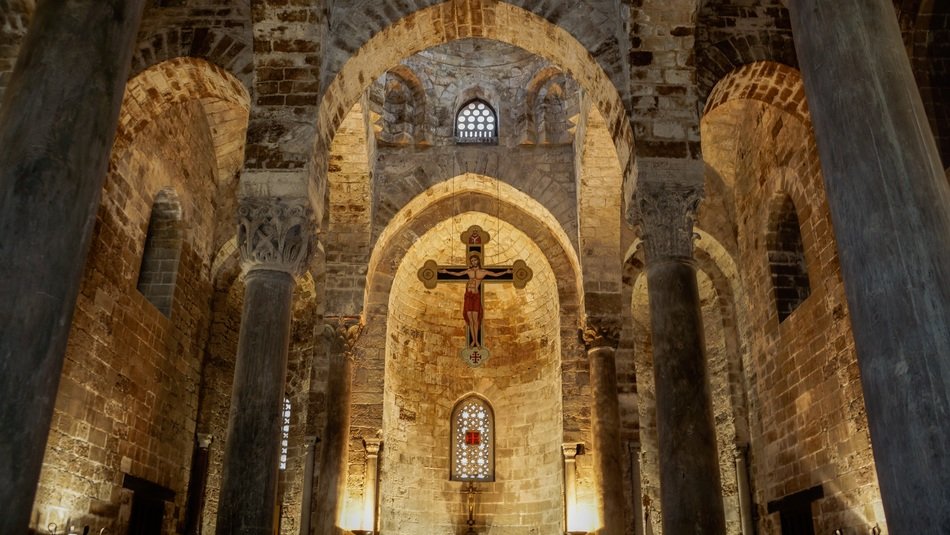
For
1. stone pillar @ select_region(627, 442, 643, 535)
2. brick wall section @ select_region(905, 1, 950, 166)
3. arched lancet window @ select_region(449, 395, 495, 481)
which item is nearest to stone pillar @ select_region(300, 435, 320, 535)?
arched lancet window @ select_region(449, 395, 495, 481)

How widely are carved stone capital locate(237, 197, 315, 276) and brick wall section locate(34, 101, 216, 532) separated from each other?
233 centimetres

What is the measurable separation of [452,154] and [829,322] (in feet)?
24.6

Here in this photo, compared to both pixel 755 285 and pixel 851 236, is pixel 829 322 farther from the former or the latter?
pixel 851 236

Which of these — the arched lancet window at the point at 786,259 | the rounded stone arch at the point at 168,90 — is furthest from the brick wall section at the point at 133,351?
the arched lancet window at the point at 786,259

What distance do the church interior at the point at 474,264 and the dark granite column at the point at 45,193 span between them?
0.05 feet

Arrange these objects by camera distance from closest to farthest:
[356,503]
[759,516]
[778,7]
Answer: [778,7], [759,516], [356,503]

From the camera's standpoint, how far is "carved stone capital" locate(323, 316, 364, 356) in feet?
43.3

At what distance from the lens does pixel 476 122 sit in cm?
1530

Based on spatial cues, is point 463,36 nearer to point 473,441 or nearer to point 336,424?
point 336,424

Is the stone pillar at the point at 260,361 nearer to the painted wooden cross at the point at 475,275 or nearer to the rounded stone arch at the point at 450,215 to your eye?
the painted wooden cross at the point at 475,275

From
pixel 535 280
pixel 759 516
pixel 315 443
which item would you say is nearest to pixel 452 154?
pixel 535 280

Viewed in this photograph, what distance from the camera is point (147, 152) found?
34.1ft

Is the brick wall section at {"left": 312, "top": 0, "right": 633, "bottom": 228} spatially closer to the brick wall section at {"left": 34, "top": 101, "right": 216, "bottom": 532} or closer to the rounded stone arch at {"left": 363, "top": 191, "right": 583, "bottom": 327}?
the brick wall section at {"left": 34, "top": 101, "right": 216, "bottom": 532}

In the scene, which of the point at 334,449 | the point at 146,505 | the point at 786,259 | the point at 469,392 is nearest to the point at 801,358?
the point at 786,259
